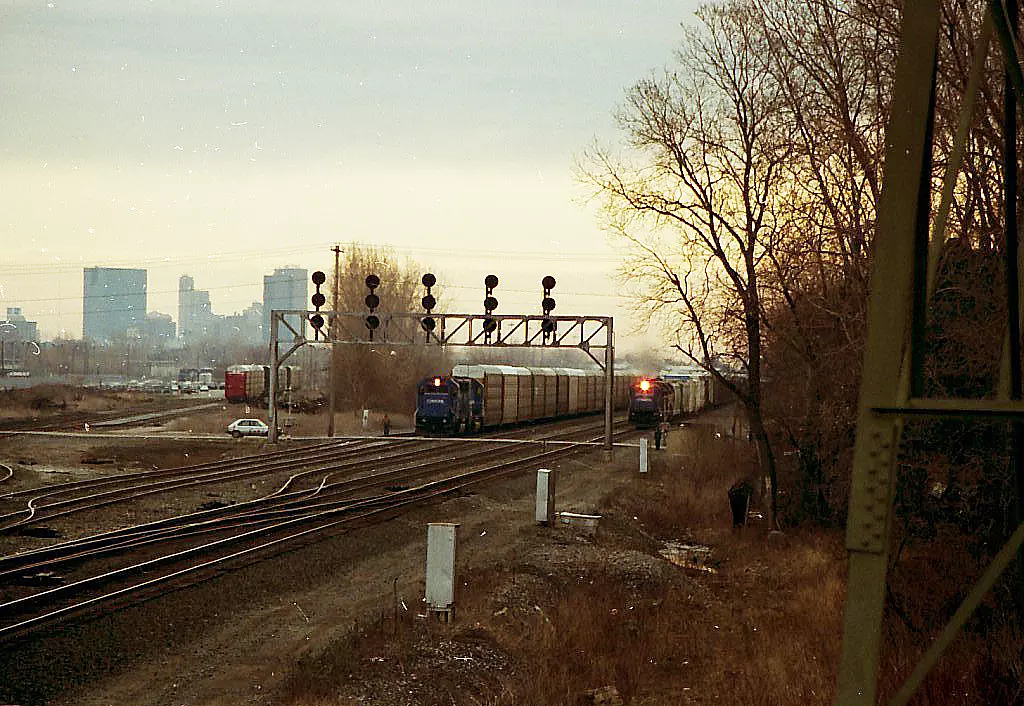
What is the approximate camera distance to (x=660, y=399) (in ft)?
186

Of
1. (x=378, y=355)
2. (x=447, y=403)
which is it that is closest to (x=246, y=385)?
(x=378, y=355)

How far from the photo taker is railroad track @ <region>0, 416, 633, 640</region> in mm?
13391

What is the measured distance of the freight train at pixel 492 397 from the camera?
46125mm

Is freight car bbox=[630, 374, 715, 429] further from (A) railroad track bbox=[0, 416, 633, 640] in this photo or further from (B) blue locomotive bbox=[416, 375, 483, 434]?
(A) railroad track bbox=[0, 416, 633, 640]

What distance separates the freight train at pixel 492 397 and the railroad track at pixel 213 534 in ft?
35.9

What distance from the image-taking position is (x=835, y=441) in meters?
19.9

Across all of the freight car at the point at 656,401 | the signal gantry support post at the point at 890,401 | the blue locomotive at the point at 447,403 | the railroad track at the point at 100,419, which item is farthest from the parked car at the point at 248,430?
the signal gantry support post at the point at 890,401

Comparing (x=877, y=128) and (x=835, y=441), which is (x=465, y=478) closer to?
(x=835, y=441)

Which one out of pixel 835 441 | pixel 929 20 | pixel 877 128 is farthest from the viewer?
pixel 835 441

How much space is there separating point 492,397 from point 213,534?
31.2 m

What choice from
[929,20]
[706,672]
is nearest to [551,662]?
[706,672]

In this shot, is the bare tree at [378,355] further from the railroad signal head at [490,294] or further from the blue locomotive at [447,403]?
the railroad signal head at [490,294]

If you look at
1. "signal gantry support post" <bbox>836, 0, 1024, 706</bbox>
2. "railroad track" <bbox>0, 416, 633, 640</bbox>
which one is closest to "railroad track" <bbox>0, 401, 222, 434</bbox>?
"railroad track" <bbox>0, 416, 633, 640</bbox>

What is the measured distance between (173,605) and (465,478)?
16.2m
